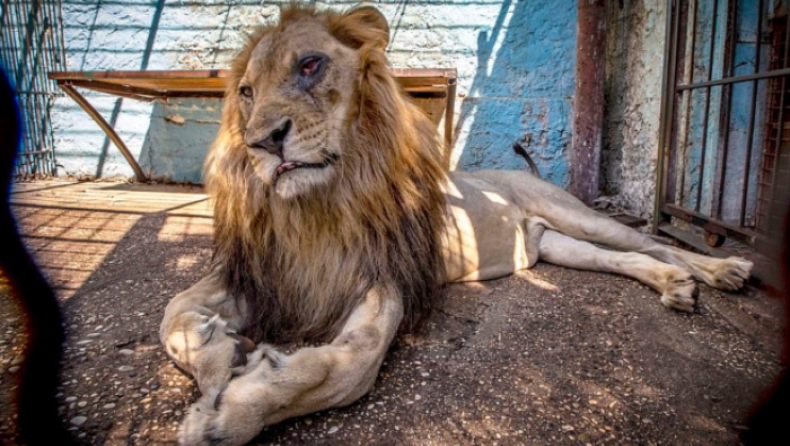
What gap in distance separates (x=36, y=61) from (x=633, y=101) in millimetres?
6110

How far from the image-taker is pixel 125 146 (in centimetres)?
527

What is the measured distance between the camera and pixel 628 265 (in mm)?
2645

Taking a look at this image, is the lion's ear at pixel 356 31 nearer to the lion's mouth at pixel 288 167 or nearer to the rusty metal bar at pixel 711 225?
the lion's mouth at pixel 288 167

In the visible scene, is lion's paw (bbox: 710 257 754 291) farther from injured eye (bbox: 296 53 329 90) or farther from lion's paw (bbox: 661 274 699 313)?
injured eye (bbox: 296 53 329 90)

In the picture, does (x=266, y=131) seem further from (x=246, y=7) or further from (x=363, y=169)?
(x=246, y=7)

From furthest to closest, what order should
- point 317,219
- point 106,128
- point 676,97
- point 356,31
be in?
1. point 106,128
2. point 676,97
3. point 356,31
4. point 317,219

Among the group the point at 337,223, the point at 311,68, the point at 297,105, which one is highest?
the point at 311,68

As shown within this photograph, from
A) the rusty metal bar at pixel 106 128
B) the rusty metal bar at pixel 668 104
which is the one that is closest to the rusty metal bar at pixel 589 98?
the rusty metal bar at pixel 668 104

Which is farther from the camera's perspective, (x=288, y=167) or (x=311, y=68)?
(x=311, y=68)

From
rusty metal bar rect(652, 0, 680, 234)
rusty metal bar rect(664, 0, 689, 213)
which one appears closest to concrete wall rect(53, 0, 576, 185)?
rusty metal bar rect(664, 0, 689, 213)

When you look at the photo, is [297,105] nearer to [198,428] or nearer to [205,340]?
[205,340]

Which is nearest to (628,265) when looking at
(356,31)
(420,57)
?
(356,31)

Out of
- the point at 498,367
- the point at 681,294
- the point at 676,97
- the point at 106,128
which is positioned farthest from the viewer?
the point at 106,128

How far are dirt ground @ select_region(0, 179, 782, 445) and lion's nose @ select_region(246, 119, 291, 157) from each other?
0.64 meters
